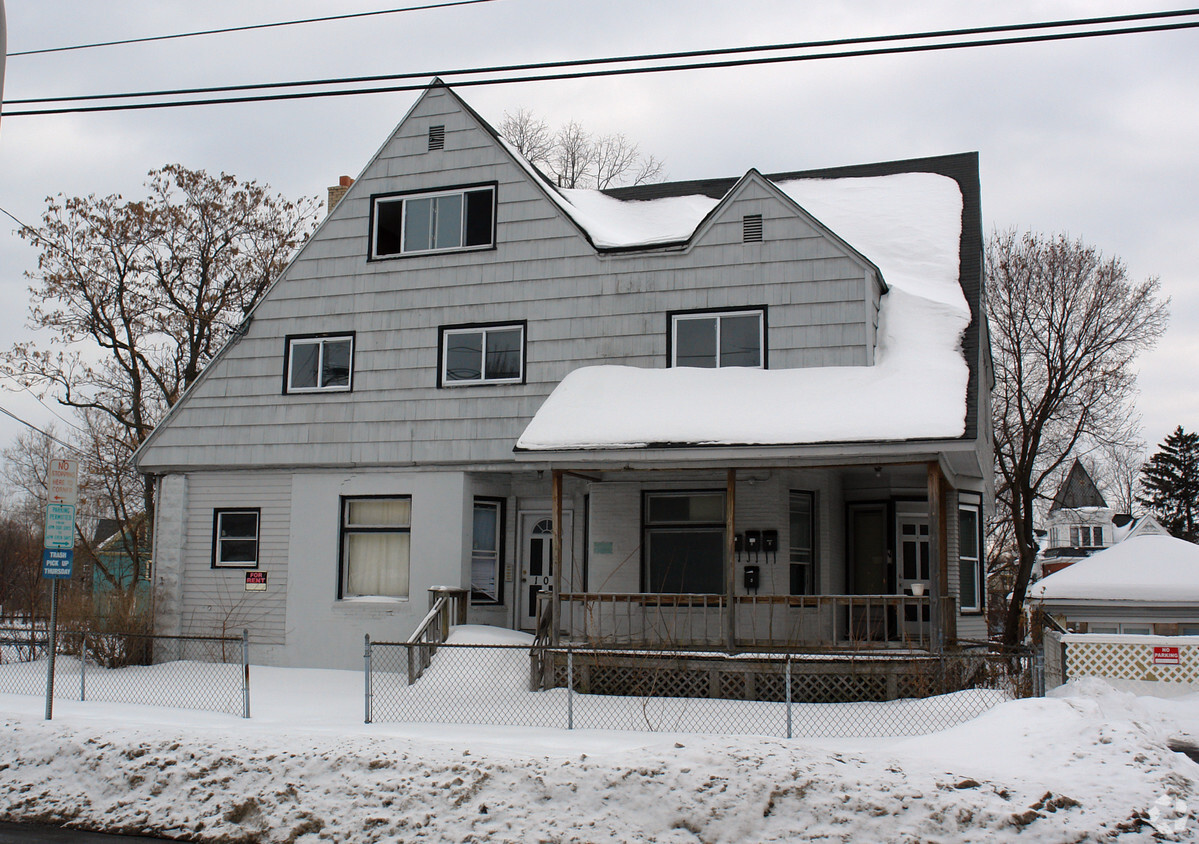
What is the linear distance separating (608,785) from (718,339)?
30.6 ft

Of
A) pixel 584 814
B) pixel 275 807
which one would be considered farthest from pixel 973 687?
pixel 275 807

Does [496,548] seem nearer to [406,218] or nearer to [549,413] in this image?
[549,413]

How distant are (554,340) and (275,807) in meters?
9.91

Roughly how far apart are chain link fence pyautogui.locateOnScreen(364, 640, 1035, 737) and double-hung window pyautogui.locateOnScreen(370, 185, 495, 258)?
6921mm

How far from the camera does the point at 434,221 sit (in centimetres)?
1814

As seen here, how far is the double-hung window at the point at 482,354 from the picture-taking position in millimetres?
17281

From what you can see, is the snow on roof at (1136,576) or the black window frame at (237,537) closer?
the black window frame at (237,537)

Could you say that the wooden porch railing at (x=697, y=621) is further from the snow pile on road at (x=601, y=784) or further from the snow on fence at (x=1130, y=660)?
the snow pile on road at (x=601, y=784)

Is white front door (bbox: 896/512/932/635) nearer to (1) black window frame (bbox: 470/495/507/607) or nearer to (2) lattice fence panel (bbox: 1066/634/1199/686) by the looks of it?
(2) lattice fence panel (bbox: 1066/634/1199/686)

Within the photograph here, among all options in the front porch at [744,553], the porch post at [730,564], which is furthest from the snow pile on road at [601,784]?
the front porch at [744,553]

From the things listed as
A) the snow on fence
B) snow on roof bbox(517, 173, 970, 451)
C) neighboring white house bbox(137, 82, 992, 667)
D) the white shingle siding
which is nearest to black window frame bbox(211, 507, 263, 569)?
neighboring white house bbox(137, 82, 992, 667)

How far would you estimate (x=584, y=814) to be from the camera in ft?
25.5

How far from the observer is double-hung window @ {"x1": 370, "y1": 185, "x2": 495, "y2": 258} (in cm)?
1783

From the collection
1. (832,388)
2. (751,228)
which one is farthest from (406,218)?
(832,388)
